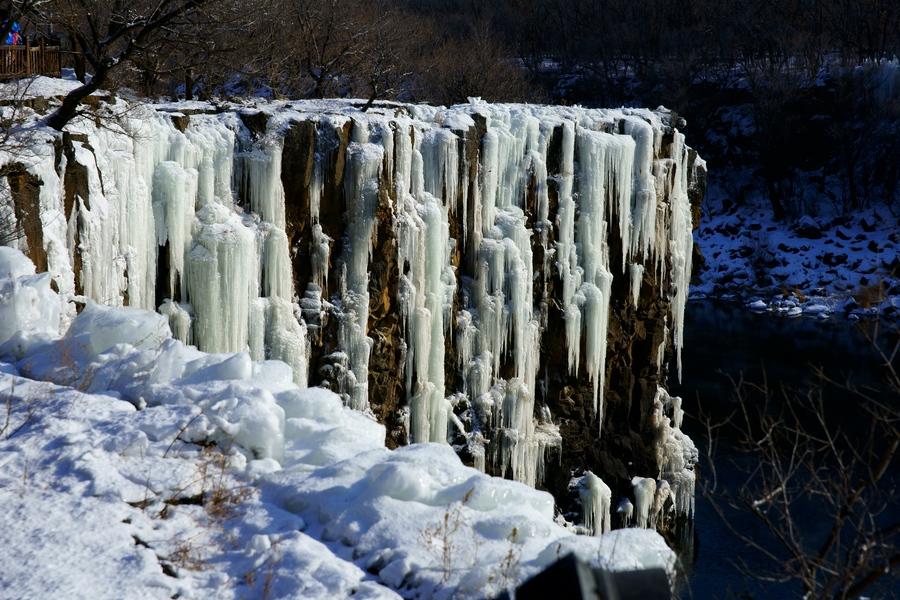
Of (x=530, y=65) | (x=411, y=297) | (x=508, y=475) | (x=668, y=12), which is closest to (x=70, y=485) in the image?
(x=411, y=297)

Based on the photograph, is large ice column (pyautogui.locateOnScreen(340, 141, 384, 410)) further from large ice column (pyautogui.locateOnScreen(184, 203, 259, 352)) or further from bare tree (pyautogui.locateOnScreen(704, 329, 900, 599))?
bare tree (pyautogui.locateOnScreen(704, 329, 900, 599))

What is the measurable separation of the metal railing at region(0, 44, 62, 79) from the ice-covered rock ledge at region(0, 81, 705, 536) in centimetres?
210

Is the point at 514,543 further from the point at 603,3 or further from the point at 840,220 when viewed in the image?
the point at 603,3

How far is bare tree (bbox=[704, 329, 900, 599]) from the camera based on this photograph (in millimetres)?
4922

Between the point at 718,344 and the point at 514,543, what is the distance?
1142 inches

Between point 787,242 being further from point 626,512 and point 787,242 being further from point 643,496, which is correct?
point 626,512

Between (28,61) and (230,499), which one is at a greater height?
(28,61)

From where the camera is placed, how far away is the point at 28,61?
13297 mm

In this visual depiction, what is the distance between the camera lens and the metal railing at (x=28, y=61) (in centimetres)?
1295

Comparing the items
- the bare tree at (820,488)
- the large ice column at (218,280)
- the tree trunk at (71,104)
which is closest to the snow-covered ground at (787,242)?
the bare tree at (820,488)

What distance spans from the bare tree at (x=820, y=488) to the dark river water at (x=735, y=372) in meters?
0.29

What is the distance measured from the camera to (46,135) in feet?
32.7

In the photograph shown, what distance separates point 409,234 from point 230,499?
9.46 meters

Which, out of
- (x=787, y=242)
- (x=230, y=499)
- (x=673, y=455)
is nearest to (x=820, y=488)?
(x=230, y=499)
